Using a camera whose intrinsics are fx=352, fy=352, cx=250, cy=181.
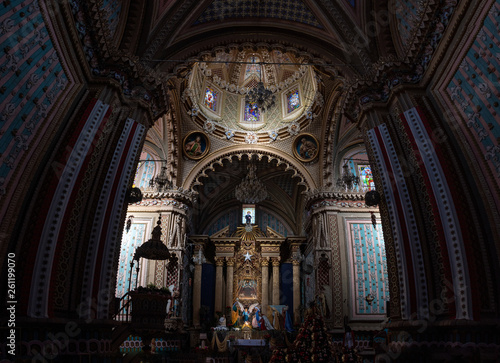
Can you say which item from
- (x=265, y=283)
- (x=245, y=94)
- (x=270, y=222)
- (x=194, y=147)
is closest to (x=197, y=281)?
(x=265, y=283)

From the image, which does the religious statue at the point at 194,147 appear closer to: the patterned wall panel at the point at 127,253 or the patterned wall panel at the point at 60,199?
the patterned wall panel at the point at 127,253

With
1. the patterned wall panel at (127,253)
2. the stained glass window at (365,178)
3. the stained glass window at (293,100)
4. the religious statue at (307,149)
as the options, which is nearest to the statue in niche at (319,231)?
the stained glass window at (365,178)

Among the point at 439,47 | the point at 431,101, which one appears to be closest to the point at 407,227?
the point at 431,101

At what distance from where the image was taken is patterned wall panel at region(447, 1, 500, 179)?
237 inches

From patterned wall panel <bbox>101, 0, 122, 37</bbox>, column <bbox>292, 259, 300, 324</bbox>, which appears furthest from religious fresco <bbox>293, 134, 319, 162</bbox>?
patterned wall panel <bbox>101, 0, 122, 37</bbox>

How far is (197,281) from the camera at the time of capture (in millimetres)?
19078

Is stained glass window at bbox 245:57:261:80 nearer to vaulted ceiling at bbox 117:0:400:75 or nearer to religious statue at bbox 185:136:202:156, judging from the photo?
religious statue at bbox 185:136:202:156

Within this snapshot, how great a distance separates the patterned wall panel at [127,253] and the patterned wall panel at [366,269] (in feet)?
27.7

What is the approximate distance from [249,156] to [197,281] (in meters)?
7.51

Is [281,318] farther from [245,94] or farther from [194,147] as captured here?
[245,94]

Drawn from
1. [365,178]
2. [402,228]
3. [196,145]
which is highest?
[196,145]

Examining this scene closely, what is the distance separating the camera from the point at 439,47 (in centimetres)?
741

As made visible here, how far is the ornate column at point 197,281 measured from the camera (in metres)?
17.9

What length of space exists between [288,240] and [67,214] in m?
15.3
